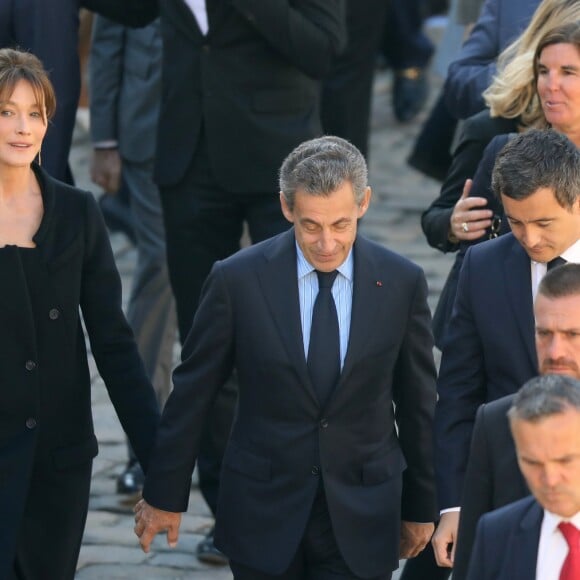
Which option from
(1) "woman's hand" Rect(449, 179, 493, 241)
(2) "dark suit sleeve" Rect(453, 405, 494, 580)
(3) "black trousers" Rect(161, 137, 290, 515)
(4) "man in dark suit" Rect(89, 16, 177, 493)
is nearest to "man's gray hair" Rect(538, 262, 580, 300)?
(2) "dark suit sleeve" Rect(453, 405, 494, 580)

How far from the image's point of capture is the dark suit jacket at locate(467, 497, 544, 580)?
3.65m

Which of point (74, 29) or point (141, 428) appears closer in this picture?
point (141, 428)

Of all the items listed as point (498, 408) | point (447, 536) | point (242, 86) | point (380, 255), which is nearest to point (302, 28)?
point (242, 86)

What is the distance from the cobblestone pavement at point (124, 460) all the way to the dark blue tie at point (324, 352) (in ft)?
5.07

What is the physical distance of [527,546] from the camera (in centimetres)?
365

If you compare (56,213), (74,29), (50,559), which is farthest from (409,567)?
(74,29)

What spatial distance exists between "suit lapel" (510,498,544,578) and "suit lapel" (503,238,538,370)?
0.91 metres

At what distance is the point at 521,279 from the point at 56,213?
129 cm

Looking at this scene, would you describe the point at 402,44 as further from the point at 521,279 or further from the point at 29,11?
the point at 521,279

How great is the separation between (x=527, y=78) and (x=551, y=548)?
1.97 m

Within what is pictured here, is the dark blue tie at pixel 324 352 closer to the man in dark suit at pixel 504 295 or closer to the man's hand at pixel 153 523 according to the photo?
the man in dark suit at pixel 504 295

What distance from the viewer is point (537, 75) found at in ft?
16.9

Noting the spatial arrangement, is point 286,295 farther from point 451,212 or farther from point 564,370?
point 564,370

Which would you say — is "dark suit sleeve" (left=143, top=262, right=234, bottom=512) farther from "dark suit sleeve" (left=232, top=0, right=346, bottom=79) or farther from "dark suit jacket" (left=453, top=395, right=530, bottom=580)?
"dark suit sleeve" (left=232, top=0, right=346, bottom=79)
